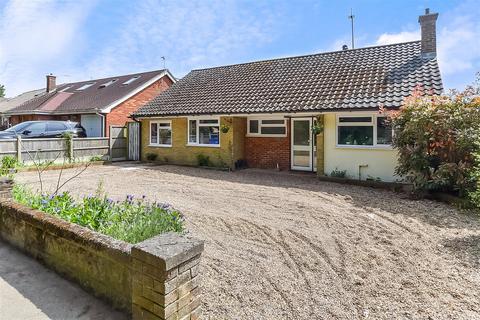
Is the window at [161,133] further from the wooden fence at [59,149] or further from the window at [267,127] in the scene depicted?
the window at [267,127]

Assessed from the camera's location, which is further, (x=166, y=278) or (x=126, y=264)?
(x=126, y=264)

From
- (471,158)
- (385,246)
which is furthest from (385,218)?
(471,158)

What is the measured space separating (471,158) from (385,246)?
4.49 meters

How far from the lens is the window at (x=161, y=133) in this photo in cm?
1647

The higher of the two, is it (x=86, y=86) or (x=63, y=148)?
(x=86, y=86)

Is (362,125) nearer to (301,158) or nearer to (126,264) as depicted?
(301,158)

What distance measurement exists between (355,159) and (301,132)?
2.83 m

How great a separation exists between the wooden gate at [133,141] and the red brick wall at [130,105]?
216 centimetres

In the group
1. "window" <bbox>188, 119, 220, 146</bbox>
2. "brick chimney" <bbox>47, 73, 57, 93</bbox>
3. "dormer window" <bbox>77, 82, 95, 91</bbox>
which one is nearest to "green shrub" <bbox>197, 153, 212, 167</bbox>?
"window" <bbox>188, 119, 220, 146</bbox>

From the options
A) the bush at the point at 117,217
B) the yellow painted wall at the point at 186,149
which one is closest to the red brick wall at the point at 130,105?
the yellow painted wall at the point at 186,149

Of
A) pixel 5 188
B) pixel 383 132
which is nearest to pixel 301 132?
pixel 383 132

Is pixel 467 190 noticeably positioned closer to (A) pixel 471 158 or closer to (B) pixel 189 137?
(A) pixel 471 158

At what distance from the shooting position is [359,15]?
26.8 m

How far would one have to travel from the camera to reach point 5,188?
203 inches
